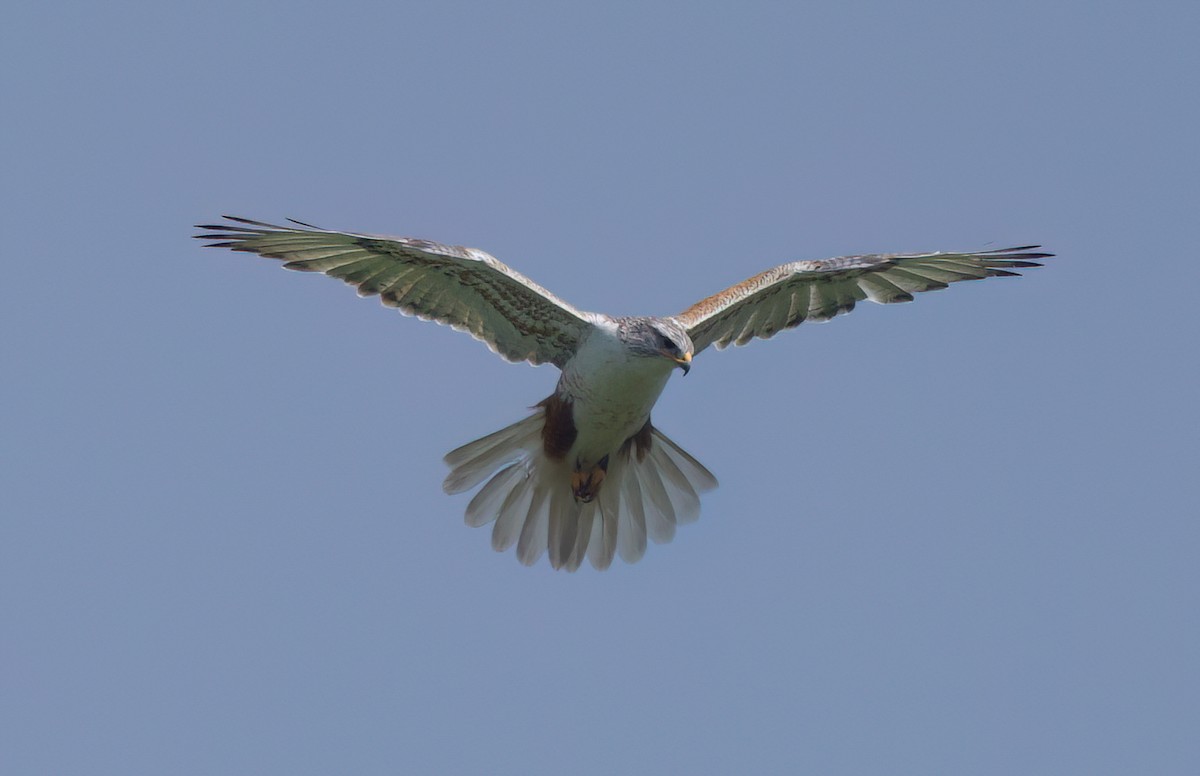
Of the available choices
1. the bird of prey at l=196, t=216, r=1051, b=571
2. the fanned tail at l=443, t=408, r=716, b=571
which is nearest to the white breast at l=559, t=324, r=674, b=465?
the bird of prey at l=196, t=216, r=1051, b=571

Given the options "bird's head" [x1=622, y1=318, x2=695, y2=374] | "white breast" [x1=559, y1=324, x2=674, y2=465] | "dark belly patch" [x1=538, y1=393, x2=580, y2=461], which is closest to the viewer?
"bird's head" [x1=622, y1=318, x2=695, y2=374]

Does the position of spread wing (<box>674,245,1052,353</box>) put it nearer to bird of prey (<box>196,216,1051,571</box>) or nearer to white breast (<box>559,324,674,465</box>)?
bird of prey (<box>196,216,1051,571</box>)

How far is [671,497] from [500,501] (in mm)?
1513

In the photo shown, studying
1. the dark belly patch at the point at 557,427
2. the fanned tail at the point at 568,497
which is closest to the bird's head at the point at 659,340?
the dark belly patch at the point at 557,427

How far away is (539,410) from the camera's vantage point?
12578mm

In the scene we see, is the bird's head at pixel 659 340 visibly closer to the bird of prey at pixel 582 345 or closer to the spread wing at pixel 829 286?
the bird of prey at pixel 582 345

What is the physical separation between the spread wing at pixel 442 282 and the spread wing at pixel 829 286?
4.07 ft

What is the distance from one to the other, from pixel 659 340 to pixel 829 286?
247 centimetres

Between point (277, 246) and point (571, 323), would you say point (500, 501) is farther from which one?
point (277, 246)

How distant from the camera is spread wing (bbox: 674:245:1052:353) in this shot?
41.4 feet

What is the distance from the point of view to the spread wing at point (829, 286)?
12617 mm

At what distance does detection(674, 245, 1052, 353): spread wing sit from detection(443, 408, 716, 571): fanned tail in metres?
1.17

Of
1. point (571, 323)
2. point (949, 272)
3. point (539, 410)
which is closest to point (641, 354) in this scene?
point (571, 323)

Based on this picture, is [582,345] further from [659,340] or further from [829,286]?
[829,286]
